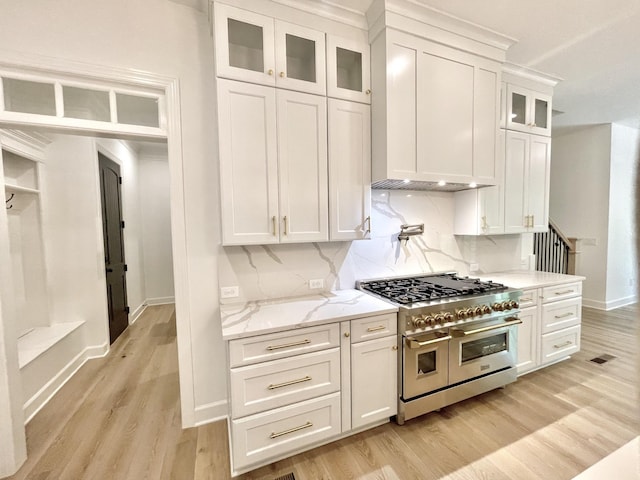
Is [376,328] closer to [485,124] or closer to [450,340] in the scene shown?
[450,340]

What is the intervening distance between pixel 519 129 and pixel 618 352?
272cm

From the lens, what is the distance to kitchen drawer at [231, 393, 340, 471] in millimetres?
1639

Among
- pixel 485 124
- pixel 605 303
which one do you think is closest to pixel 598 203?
pixel 605 303

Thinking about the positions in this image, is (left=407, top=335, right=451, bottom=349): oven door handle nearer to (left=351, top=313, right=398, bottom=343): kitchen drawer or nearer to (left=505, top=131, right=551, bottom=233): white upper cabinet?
(left=351, top=313, right=398, bottom=343): kitchen drawer

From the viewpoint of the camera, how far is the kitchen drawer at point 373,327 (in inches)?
74.5

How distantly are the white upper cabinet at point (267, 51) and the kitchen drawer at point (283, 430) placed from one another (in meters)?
2.11

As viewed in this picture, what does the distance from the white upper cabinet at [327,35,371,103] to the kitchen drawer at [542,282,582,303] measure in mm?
2435

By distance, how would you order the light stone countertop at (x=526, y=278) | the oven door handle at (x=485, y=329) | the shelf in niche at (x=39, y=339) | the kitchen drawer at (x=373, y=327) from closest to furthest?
1. the kitchen drawer at (x=373, y=327)
2. the oven door handle at (x=485, y=329)
3. the shelf in niche at (x=39, y=339)
4. the light stone countertop at (x=526, y=278)

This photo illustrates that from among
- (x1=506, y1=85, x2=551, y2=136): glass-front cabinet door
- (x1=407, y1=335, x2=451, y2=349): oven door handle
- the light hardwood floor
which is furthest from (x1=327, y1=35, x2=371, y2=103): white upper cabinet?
the light hardwood floor

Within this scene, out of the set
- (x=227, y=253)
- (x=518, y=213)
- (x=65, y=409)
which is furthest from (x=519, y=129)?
(x=65, y=409)

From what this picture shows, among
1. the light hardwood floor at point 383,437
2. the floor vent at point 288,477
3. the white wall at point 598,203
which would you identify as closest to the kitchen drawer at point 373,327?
the light hardwood floor at point 383,437

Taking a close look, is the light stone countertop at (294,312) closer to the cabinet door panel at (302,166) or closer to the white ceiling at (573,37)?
the cabinet door panel at (302,166)

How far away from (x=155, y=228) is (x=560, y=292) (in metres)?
6.06

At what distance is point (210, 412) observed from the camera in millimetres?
2176
